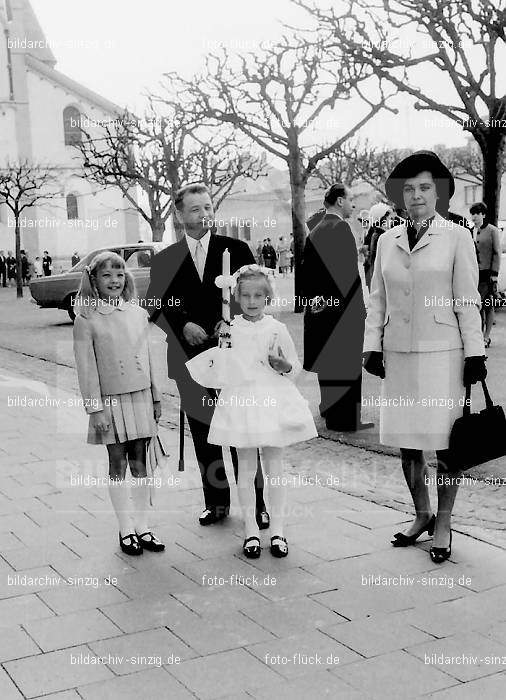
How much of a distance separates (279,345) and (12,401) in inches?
230

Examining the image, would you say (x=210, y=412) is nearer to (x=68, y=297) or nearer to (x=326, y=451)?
(x=326, y=451)

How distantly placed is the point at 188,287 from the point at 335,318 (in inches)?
102

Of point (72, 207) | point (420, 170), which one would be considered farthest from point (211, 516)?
point (72, 207)

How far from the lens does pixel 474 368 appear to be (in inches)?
173

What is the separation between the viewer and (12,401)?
9828 mm

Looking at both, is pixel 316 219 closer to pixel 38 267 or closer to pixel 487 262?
pixel 487 262

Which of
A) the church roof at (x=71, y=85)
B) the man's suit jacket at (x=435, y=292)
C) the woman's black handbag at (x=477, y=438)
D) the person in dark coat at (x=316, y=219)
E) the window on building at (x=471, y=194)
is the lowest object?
the woman's black handbag at (x=477, y=438)

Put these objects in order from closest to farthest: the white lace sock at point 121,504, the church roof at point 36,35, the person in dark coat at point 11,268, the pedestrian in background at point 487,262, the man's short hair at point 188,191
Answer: the white lace sock at point 121,504 < the man's short hair at point 188,191 < the pedestrian in background at point 487,262 < the person in dark coat at point 11,268 < the church roof at point 36,35

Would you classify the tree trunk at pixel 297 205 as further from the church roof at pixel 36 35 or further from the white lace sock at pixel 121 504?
the church roof at pixel 36 35

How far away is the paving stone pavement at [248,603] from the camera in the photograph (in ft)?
10.9

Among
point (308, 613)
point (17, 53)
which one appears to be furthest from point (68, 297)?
point (17, 53)

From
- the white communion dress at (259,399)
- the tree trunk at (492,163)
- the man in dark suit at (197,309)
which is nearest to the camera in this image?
the white communion dress at (259,399)

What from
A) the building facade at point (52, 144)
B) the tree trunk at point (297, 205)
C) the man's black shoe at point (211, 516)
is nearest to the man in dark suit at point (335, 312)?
the man's black shoe at point (211, 516)

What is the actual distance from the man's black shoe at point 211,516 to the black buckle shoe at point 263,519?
268 millimetres
